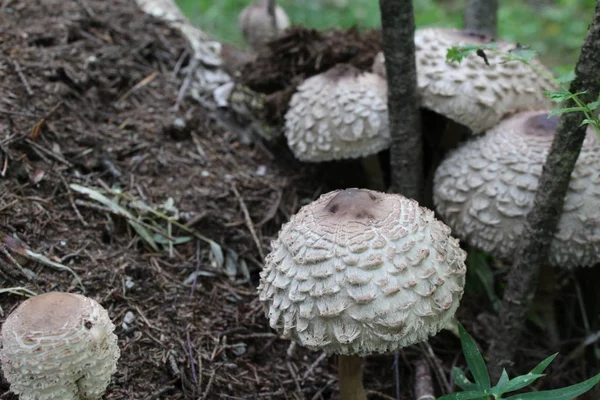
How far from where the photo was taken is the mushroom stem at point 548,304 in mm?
3387

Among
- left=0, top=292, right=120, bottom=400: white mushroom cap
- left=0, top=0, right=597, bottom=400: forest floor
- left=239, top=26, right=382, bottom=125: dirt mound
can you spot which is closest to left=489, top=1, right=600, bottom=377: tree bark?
left=0, top=0, right=597, bottom=400: forest floor

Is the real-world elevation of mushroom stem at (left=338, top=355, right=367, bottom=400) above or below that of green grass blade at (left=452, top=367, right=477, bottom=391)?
below

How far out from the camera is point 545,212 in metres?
2.67

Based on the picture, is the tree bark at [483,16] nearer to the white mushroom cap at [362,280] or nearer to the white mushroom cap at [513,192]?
the white mushroom cap at [513,192]

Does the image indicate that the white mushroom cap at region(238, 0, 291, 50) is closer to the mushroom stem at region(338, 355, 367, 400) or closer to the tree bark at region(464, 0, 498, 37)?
the tree bark at region(464, 0, 498, 37)

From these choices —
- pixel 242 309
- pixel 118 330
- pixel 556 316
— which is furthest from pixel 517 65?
pixel 118 330

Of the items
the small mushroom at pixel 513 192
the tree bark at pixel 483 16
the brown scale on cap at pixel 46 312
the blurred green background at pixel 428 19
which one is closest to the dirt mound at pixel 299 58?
the tree bark at pixel 483 16

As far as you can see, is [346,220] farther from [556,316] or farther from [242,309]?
[556,316]

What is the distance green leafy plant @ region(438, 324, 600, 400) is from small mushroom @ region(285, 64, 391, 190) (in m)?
1.39

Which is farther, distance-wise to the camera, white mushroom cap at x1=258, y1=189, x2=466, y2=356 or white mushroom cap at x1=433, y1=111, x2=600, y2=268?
white mushroom cap at x1=433, y1=111, x2=600, y2=268

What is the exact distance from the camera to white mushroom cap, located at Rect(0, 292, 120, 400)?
6.11ft

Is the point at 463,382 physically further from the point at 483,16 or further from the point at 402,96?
the point at 483,16

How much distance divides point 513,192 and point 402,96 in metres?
0.82

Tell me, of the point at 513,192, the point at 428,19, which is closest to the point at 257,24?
the point at 513,192
